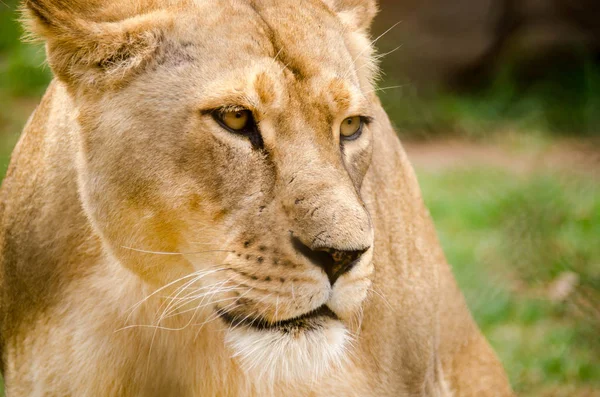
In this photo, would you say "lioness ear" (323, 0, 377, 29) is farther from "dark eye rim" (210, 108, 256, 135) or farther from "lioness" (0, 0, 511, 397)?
"dark eye rim" (210, 108, 256, 135)

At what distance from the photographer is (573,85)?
26.1ft

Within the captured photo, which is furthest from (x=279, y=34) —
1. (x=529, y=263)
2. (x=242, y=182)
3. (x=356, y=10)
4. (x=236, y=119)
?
(x=529, y=263)

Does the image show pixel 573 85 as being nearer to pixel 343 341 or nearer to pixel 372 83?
pixel 372 83

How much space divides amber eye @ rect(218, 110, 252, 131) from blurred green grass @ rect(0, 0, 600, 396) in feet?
2.29

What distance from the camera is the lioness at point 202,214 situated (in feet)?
Answer: 7.36

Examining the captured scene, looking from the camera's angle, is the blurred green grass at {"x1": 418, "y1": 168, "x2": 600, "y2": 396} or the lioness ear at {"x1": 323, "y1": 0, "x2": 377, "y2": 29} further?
the lioness ear at {"x1": 323, "y1": 0, "x2": 377, "y2": 29}

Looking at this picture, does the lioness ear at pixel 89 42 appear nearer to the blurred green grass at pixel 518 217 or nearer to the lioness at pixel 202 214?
the lioness at pixel 202 214

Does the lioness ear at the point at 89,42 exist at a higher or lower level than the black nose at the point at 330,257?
higher

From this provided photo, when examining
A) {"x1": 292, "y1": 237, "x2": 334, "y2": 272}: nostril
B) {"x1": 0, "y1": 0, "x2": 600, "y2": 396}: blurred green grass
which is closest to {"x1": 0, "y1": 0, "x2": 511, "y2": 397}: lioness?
{"x1": 292, "y1": 237, "x2": 334, "y2": 272}: nostril

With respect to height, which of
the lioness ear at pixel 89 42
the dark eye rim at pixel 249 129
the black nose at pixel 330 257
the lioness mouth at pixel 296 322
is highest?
the lioness ear at pixel 89 42

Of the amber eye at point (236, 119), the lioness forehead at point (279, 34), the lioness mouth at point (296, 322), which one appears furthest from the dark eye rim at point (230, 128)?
the lioness mouth at point (296, 322)

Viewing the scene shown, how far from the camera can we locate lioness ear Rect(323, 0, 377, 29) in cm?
286

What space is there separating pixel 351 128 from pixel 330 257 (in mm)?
482

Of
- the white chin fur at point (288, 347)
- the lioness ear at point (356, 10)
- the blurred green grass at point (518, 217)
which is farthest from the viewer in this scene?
the lioness ear at point (356, 10)
